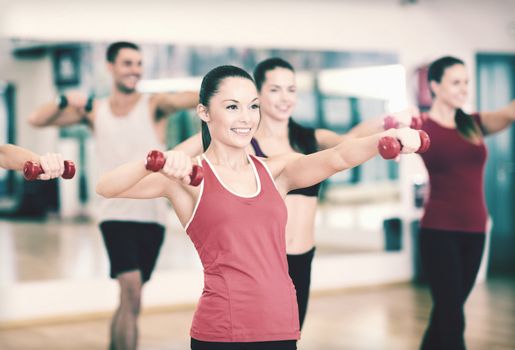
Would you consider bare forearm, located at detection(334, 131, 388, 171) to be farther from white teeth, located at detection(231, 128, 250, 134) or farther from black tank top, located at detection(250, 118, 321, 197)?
black tank top, located at detection(250, 118, 321, 197)

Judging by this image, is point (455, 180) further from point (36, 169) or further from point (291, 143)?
point (36, 169)

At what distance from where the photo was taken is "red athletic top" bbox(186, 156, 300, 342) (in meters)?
2.02

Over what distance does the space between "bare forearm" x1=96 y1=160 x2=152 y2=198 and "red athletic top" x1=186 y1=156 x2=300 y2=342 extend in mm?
185

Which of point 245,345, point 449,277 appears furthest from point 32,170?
point 449,277

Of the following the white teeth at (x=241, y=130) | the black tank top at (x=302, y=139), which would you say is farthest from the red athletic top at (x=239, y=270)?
the black tank top at (x=302, y=139)

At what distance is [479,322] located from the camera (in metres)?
5.15

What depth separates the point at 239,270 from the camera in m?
2.03

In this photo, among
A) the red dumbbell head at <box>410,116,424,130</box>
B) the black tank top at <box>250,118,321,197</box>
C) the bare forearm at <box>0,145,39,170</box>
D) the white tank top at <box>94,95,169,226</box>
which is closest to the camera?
the bare forearm at <box>0,145,39,170</box>

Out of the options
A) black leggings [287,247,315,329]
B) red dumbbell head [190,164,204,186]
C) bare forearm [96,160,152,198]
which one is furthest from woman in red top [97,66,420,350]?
black leggings [287,247,315,329]

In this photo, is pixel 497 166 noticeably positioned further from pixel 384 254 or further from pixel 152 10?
pixel 152 10

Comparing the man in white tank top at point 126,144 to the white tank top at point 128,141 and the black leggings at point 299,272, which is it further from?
the black leggings at point 299,272

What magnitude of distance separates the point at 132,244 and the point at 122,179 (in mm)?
1728

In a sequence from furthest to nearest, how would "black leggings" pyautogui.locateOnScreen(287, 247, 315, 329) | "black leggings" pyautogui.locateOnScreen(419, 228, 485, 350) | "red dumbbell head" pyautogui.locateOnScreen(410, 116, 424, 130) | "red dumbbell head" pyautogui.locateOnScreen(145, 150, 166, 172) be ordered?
1. "black leggings" pyautogui.locateOnScreen(419, 228, 485, 350)
2. "black leggings" pyautogui.locateOnScreen(287, 247, 315, 329)
3. "red dumbbell head" pyautogui.locateOnScreen(410, 116, 424, 130)
4. "red dumbbell head" pyautogui.locateOnScreen(145, 150, 166, 172)

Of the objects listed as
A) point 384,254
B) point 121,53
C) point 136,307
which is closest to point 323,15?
A: point 384,254
